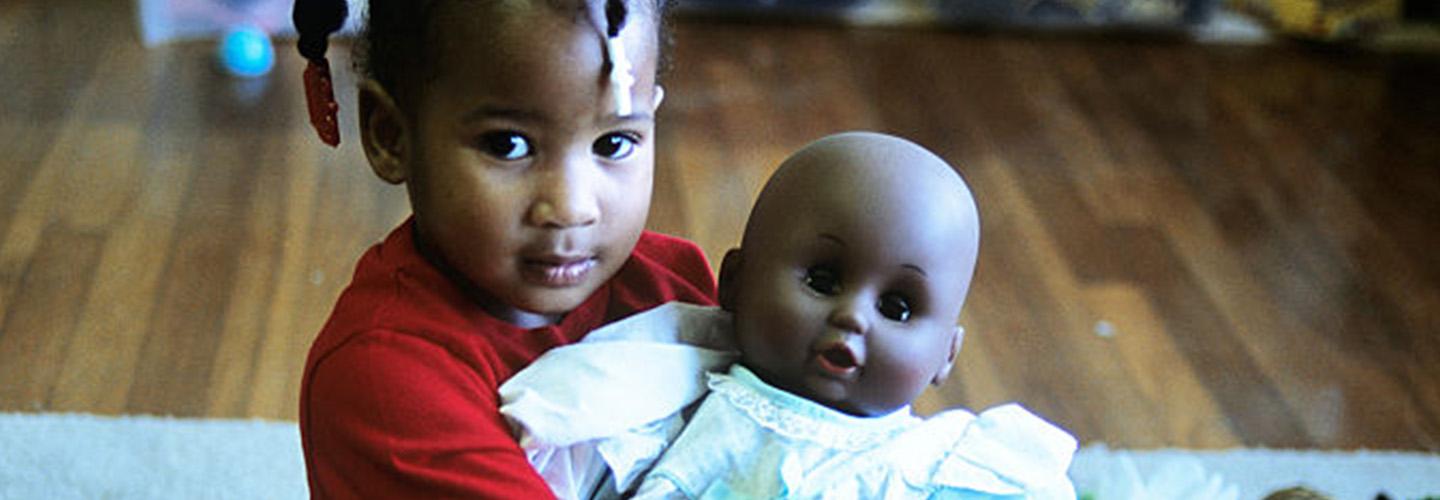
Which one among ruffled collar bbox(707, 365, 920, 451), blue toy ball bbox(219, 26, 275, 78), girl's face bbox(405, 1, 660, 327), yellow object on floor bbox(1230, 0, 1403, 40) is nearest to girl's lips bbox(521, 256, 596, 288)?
girl's face bbox(405, 1, 660, 327)

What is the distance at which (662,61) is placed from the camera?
0.92 metres

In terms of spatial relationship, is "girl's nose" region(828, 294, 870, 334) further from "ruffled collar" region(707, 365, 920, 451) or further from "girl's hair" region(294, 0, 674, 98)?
"girl's hair" region(294, 0, 674, 98)

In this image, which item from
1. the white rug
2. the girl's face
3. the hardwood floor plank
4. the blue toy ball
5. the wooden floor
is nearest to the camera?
the girl's face

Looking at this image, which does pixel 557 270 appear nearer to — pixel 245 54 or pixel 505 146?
pixel 505 146

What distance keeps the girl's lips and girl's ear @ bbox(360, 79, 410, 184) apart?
3.3 inches

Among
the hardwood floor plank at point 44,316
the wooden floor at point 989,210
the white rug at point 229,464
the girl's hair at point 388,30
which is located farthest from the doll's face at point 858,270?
the hardwood floor plank at point 44,316

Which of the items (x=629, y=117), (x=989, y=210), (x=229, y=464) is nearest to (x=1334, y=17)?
(x=989, y=210)

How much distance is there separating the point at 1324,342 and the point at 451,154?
1.41 m

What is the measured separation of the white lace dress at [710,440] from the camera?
2.90 feet

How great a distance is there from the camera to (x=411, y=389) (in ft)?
2.78

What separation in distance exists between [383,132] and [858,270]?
0.25 meters

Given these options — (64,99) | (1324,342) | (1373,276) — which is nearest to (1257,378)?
(1324,342)

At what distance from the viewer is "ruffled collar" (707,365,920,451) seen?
0.91 m

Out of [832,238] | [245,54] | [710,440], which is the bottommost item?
[245,54]
